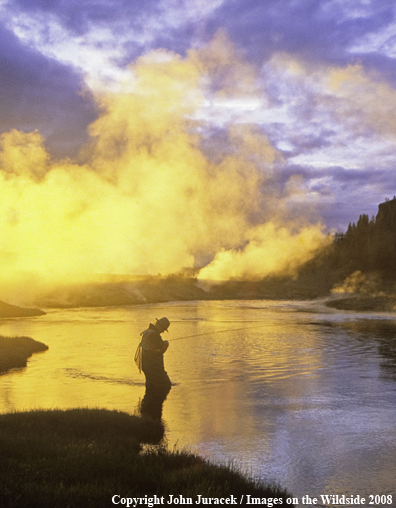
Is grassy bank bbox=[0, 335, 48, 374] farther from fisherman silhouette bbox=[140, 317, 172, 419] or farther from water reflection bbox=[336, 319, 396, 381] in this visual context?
water reflection bbox=[336, 319, 396, 381]

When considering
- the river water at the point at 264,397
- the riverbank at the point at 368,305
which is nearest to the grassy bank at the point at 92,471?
the river water at the point at 264,397

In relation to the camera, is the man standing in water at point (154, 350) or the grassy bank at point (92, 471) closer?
the grassy bank at point (92, 471)

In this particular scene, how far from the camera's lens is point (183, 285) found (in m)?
143

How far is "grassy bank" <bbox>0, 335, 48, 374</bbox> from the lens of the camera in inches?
1141

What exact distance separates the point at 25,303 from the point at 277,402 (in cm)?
7657

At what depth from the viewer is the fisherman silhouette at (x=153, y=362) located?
18781mm

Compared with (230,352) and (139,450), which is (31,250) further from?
(139,450)

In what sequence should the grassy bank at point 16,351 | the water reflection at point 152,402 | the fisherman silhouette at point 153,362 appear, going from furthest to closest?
1. the grassy bank at point 16,351
2. the fisherman silhouette at point 153,362
3. the water reflection at point 152,402

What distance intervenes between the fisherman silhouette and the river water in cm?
57

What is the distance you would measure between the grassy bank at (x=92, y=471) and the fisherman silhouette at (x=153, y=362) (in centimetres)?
447

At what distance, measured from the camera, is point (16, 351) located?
106 ft

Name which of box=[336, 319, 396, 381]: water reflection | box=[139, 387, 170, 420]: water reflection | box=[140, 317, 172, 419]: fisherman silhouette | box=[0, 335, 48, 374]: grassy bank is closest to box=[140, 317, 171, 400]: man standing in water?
box=[140, 317, 172, 419]: fisherman silhouette

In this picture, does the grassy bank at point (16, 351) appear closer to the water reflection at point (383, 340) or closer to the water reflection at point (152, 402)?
the water reflection at point (152, 402)

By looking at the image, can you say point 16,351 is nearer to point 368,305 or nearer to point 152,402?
point 152,402
